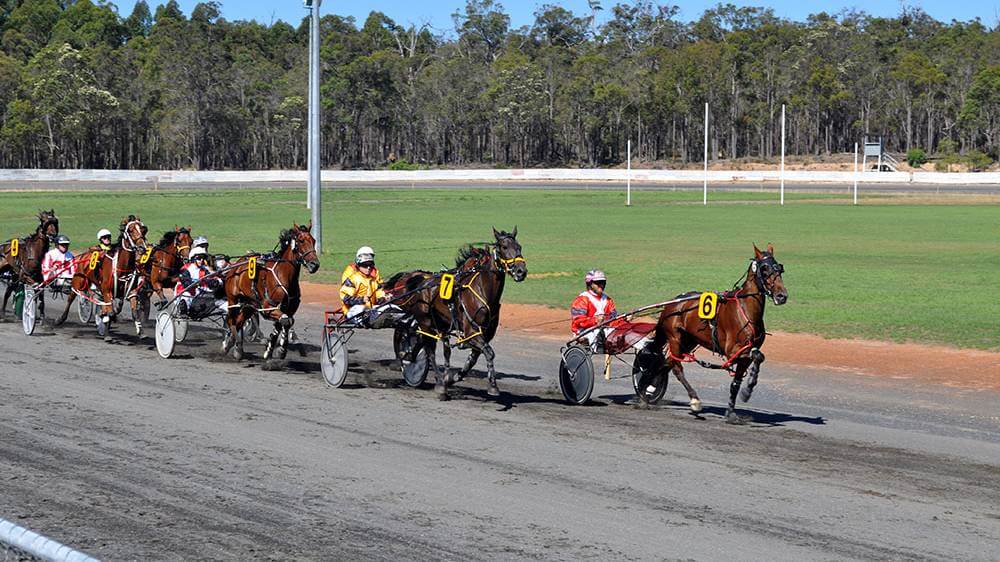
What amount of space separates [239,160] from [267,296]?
125 meters

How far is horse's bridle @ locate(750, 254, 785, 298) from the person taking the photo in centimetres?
1170

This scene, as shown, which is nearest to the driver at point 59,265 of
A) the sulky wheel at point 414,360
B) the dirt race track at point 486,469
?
the dirt race track at point 486,469

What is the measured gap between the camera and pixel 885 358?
16953mm

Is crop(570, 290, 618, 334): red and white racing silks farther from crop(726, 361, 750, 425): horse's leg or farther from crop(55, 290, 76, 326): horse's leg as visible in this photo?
crop(55, 290, 76, 326): horse's leg

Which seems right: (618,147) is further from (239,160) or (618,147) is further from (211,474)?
(211,474)

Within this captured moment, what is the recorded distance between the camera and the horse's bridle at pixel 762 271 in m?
11.7

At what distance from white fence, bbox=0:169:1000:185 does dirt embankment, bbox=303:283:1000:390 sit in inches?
2972

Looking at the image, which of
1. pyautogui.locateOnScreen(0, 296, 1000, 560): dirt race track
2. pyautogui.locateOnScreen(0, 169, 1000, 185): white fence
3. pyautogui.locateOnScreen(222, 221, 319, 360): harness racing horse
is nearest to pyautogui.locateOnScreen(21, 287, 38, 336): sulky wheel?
pyautogui.locateOnScreen(0, 296, 1000, 560): dirt race track

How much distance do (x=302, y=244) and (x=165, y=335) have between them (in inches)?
103

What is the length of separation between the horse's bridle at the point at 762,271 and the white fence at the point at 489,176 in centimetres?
8234

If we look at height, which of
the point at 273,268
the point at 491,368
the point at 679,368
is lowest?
the point at 491,368

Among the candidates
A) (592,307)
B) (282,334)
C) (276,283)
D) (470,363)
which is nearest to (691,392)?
(592,307)

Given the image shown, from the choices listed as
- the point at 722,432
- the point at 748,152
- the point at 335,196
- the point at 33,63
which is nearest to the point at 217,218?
the point at 335,196

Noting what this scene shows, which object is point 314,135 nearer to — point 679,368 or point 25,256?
point 25,256
